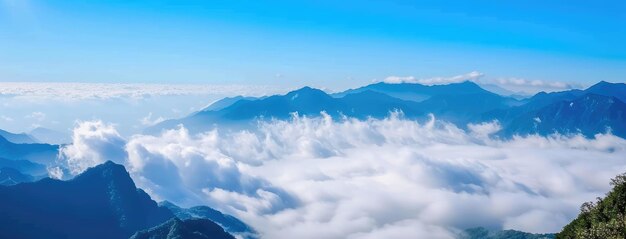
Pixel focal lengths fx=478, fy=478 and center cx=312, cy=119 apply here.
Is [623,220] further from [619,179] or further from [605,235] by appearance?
[619,179]

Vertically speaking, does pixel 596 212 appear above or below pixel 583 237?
above

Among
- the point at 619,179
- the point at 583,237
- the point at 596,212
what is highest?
the point at 619,179

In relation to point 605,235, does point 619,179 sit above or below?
above

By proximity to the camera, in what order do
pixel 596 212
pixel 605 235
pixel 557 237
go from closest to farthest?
pixel 605 235 → pixel 596 212 → pixel 557 237

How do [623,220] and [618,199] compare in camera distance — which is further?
[618,199]

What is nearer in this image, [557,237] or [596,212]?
[596,212]

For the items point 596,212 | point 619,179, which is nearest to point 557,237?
point 596,212

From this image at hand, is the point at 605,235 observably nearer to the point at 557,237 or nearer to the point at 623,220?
the point at 623,220

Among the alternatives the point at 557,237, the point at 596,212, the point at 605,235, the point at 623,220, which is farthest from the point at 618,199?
the point at 605,235

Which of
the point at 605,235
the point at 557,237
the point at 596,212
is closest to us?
the point at 605,235
